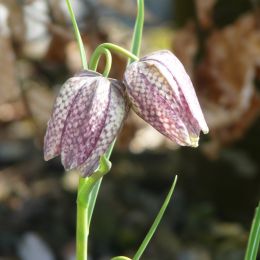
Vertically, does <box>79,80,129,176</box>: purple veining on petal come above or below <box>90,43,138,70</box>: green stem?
below

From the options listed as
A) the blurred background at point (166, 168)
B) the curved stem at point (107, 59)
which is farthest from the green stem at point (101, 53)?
the blurred background at point (166, 168)

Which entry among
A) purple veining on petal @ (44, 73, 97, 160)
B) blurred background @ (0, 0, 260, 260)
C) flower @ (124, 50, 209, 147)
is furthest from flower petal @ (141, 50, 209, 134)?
blurred background @ (0, 0, 260, 260)

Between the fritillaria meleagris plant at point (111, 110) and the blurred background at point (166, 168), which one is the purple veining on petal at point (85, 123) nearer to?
the fritillaria meleagris plant at point (111, 110)

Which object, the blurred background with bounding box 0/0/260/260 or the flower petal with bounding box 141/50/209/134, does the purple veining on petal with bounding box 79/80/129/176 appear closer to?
the flower petal with bounding box 141/50/209/134

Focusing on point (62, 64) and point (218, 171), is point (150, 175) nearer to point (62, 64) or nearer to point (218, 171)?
point (218, 171)

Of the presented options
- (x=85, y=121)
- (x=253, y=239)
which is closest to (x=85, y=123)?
(x=85, y=121)

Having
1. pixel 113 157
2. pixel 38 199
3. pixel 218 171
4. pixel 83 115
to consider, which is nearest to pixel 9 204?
pixel 38 199

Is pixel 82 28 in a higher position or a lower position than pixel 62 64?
higher
